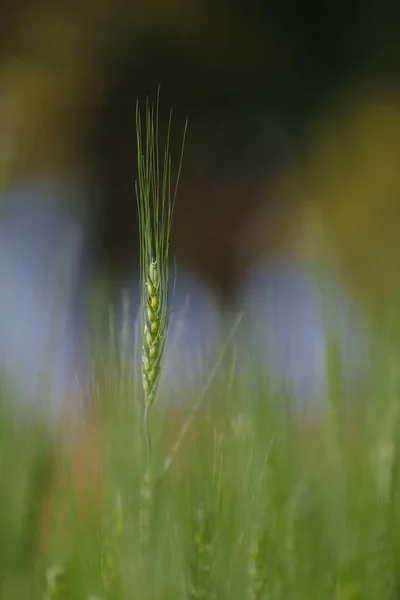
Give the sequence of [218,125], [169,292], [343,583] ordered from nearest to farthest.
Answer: [343,583] < [169,292] < [218,125]

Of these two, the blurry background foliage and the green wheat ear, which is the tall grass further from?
the blurry background foliage

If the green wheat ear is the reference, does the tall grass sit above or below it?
below

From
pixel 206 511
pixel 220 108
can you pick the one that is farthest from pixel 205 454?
pixel 220 108

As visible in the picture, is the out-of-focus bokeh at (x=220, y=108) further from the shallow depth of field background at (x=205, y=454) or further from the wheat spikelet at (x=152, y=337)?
the wheat spikelet at (x=152, y=337)

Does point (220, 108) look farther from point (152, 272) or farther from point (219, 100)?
point (152, 272)

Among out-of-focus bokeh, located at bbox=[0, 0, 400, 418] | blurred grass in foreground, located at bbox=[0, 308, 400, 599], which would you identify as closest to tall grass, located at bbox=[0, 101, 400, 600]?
blurred grass in foreground, located at bbox=[0, 308, 400, 599]

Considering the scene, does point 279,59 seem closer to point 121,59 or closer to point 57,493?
point 121,59

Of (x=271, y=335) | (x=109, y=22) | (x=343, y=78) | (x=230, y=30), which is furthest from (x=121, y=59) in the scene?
(x=271, y=335)
